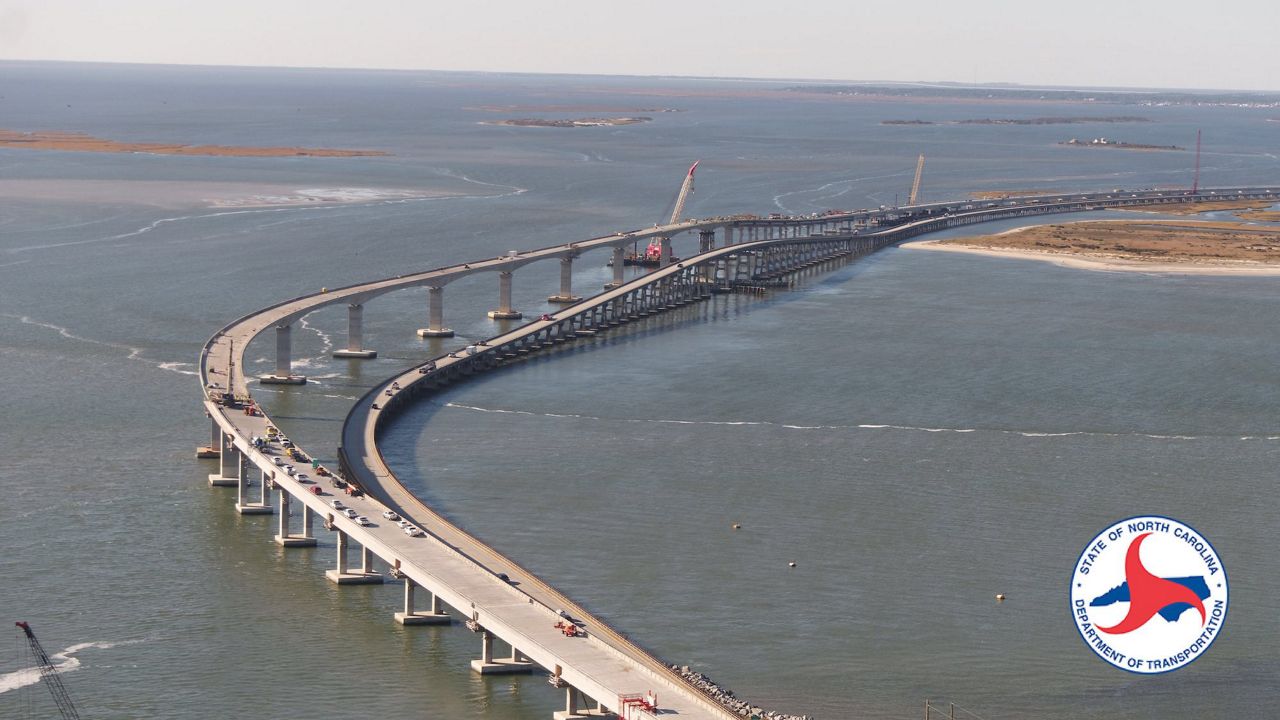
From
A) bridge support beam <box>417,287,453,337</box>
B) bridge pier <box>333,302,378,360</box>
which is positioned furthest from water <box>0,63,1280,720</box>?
bridge pier <box>333,302,378,360</box>

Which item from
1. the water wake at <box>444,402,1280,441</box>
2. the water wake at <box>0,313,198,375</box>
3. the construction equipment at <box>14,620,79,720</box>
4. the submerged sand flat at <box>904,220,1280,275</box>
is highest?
the submerged sand flat at <box>904,220,1280,275</box>

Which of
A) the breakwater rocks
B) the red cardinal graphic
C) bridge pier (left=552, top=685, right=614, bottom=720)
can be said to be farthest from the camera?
bridge pier (left=552, top=685, right=614, bottom=720)

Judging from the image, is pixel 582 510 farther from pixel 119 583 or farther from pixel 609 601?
pixel 119 583

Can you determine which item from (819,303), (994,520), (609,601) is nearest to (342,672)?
(609,601)

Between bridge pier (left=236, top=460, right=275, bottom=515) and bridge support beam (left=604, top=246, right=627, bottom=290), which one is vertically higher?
bridge support beam (left=604, top=246, right=627, bottom=290)

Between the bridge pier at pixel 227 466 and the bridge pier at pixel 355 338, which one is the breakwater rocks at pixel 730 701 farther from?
the bridge pier at pixel 355 338

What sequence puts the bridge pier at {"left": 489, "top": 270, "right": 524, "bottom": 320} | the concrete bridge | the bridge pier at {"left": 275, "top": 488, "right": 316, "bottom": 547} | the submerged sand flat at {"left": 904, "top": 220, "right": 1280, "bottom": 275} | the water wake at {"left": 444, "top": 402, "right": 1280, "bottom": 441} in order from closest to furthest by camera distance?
the concrete bridge < the bridge pier at {"left": 275, "top": 488, "right": 316, "bottom": 547} < the water wake at {"left": 444, "top": 402, "right": 1280, "bottom": 441} < the bridge pier at {"left": 489, "top": 270, "right": 524, "bottom": 320} < the submerged sand flat at {"left": 904, "top": 220, "right": 1280, "bottom": 275}

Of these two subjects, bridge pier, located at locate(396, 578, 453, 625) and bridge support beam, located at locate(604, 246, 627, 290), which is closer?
bridge pier, located at locate(396, 578, 453, 625)

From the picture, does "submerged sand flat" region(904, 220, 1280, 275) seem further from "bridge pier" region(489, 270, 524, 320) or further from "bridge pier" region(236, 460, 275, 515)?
"bridge pier" region(236, 460, 275, 515)
